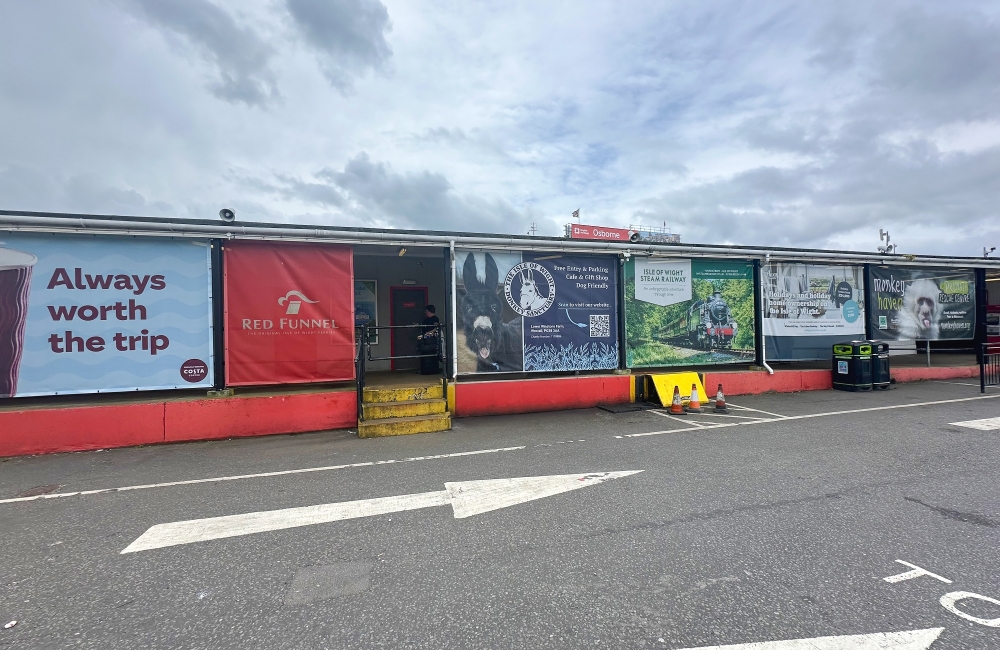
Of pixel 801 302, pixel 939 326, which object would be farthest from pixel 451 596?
pixel 939 326

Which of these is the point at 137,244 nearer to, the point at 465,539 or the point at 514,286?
the point at 514,286

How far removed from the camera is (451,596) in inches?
118

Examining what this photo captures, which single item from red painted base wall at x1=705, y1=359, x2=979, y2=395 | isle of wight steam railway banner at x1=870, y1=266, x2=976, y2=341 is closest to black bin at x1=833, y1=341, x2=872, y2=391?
red painted base wall at x1=705, y1=359, x2=979, y2=395

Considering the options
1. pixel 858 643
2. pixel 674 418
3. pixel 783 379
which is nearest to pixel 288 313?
pixel 674 418

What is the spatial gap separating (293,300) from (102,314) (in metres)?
2.81

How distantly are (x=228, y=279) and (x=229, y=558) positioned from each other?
5.76m

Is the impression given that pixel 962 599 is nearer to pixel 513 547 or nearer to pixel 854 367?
pixel 513 547

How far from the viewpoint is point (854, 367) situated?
1124cm

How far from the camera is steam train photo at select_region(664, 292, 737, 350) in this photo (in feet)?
35.2

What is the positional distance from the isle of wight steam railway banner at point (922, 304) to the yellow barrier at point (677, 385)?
21.1 ft

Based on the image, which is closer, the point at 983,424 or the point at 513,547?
the point at 513,547

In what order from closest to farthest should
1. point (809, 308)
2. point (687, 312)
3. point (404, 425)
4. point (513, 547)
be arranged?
point (513, 547) → point (404, 425) → point (687, 312) → point (809, 308)

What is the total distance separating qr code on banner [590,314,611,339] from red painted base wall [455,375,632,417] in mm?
902

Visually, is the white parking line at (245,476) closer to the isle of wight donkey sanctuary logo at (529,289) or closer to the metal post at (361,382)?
the metal post at (361,382)
